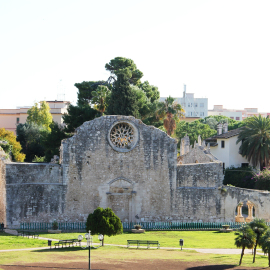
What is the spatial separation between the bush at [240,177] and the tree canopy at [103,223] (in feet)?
114

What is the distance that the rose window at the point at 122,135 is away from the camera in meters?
44.9

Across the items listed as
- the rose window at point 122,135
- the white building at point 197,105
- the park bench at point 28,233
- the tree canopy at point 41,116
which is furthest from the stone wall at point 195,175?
the white building at point 197,105

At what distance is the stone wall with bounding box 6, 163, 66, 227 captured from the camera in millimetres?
42156

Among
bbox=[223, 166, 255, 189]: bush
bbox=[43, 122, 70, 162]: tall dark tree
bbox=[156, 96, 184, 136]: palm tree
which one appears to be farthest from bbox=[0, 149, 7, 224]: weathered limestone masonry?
bbox=[223, 166, 255, 189]: bush

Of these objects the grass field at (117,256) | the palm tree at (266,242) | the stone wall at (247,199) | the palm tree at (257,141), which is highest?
the palm tree at (257,141)

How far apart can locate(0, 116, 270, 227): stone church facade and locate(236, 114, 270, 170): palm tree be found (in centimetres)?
2367

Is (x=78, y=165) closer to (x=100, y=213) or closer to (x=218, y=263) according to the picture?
(x=100, y=213)

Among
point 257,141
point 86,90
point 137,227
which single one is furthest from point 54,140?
point 137,227

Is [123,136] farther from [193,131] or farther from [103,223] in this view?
[193,131]

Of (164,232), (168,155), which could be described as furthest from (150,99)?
(164,232)

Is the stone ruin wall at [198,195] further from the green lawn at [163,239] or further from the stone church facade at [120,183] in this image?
the green lawn at [163,239]

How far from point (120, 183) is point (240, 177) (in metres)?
28.6

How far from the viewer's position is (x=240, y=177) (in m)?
69.3

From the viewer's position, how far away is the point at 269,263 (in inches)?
1150
